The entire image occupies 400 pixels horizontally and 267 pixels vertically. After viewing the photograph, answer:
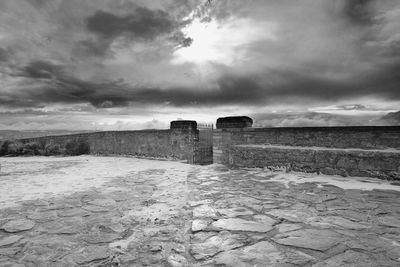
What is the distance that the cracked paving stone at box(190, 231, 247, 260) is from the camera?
2297mm

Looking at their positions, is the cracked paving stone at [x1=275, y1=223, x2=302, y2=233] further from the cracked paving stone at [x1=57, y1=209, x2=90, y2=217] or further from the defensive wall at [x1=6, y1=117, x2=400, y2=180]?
the defensive wall at [x1=6, y1=117, x2=400, y2=180]

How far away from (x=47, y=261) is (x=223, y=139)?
6893mm

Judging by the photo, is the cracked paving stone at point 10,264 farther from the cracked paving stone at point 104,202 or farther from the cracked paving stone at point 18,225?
the cracked paving stone at point 104,202

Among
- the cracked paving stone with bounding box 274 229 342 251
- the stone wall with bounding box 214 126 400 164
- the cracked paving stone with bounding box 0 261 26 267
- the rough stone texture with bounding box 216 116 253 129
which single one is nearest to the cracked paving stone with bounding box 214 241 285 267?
the cracked paving stone with bounding box 274 229 342 251

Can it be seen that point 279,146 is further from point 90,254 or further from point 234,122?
point 90,254

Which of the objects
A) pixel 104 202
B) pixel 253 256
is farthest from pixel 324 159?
pixel 104 202

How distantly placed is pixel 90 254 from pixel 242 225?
1.76m

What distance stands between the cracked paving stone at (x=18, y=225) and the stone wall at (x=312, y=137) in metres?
Result: 6.36

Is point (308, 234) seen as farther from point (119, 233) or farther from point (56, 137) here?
point (56, 137)

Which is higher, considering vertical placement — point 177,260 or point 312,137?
point 312,137

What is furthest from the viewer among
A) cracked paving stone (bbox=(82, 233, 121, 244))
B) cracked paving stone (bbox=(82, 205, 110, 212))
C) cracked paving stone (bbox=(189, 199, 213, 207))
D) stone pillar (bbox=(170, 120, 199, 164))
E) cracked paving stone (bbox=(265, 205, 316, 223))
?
stone pillar (bbox=(170, 120, 199, 164))

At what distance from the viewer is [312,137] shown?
266 inches

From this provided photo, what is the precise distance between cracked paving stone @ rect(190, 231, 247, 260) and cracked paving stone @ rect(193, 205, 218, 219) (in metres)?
0.59

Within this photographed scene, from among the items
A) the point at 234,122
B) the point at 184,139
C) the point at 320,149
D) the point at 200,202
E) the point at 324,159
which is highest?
the point at 234,122
